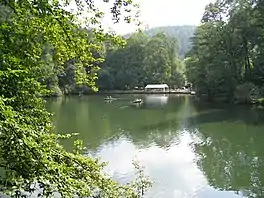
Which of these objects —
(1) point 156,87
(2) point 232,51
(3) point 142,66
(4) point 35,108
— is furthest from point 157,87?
(4) point 35,108

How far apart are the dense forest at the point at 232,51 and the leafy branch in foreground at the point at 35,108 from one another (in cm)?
3355

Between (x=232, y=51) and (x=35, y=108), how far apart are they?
3767 cm

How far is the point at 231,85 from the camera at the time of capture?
135 ft

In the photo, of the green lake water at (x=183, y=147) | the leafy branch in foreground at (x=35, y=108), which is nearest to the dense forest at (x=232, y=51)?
the green lake water at (x=183, y=147)

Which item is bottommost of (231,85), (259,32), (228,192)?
(228,192)

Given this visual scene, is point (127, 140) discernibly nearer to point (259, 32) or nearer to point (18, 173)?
point (18, 173)

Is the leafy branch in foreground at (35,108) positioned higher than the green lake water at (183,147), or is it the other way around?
the leafy branch in foreground at (35,108)

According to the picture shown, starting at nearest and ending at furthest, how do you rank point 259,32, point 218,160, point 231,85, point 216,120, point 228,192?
point 228,192, point 218,160, point 216,120, point 259,32, point 231,85

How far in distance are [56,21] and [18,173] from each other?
1653mm

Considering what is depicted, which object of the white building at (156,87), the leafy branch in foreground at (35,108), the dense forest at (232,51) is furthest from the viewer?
the white building at (156,87)

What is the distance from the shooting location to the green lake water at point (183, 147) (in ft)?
45.3

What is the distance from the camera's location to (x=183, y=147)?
2069 cm

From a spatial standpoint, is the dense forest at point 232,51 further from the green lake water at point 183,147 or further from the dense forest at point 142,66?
the dense forest at point 142,66

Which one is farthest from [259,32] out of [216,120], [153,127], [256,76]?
[153,127]
